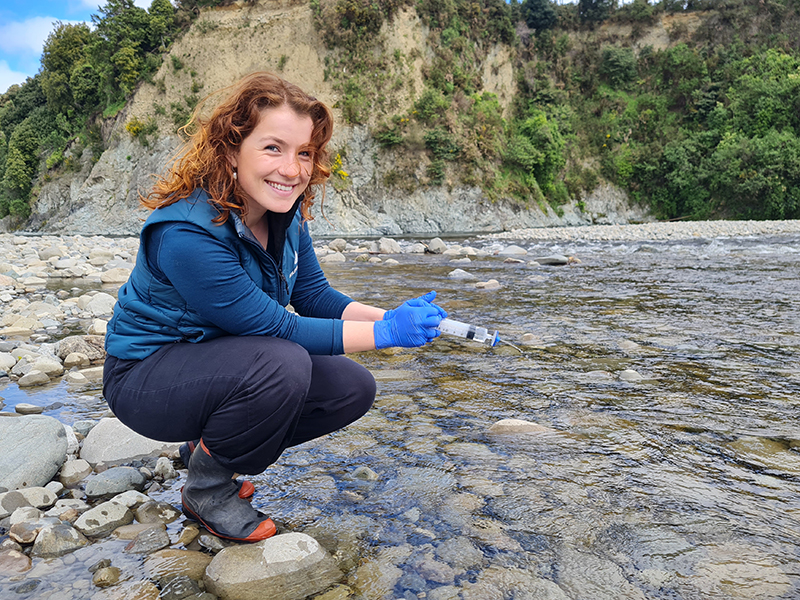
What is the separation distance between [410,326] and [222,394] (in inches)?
27.6

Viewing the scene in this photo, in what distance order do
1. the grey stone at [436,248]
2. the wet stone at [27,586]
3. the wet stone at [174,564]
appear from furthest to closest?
1. the grey stone at [436,248]
2. the wet stone at [174,564]
3. the wet stone at [27,586]

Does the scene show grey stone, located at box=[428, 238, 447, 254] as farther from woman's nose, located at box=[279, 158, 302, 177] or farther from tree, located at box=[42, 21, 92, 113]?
tree, located at box=[42, 21, 92, 113]

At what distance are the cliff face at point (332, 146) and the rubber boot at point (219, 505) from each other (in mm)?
26253

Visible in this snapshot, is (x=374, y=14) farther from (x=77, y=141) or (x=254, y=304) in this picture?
(x=254, y=304)

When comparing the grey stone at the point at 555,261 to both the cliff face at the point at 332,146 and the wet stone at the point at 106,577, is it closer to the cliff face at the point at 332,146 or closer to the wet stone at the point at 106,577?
the wet stone at the point at 106,577

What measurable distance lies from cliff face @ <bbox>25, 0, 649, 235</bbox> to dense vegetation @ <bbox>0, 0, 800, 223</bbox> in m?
0.72

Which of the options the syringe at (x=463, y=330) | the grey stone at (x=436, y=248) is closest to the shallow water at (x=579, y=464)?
the syringe at (x=463, y=330)

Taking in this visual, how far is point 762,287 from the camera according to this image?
22.7 ft

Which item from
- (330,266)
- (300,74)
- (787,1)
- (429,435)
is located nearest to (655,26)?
(787,1)

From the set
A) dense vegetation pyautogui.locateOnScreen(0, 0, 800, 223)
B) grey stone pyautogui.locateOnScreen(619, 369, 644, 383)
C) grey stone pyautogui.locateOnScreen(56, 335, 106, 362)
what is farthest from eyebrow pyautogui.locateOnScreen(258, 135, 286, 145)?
dense vegetation pyautogui.locateOnScreen(0, 0, 800, 223)

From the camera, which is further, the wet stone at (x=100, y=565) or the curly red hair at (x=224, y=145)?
the curly red hair at (x=224, y=145)

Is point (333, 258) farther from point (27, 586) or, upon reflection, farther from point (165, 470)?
point (27, 586)

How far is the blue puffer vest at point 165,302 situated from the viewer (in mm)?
1805

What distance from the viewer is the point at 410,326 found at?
1.86 metres
